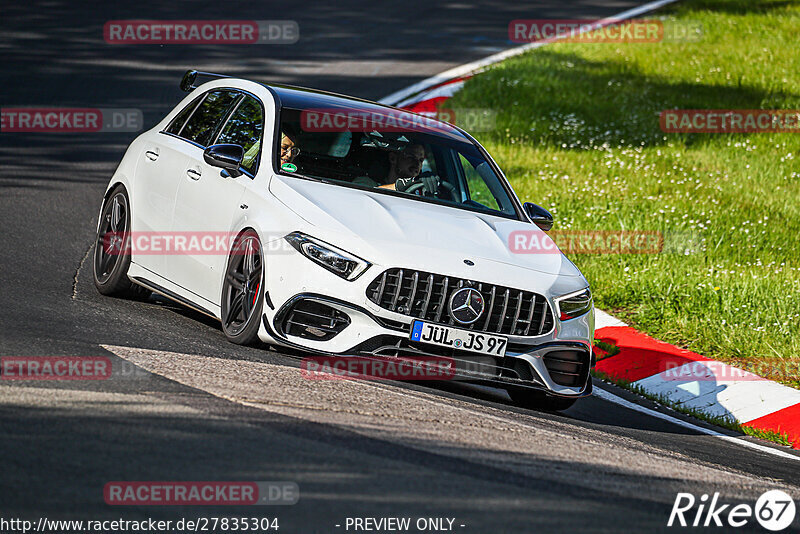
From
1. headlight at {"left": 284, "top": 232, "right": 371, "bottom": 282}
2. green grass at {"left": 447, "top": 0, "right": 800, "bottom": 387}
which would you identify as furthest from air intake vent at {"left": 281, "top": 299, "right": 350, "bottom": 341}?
green grass at {"left": 447, "top": 0, "right": 800, "bottom": 387}

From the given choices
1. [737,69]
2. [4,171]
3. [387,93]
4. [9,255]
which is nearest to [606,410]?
[9,255]

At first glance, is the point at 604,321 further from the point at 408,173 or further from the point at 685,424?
the point at 408,173

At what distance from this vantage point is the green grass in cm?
1038

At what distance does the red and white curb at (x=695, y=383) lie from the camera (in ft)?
28.1

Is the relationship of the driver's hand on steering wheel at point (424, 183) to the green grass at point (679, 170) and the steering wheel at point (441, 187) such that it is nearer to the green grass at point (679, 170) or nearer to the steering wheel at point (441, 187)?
the steering wheel at point (441, 187)

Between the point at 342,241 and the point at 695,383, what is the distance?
3825mm

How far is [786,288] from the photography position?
10.9 metres

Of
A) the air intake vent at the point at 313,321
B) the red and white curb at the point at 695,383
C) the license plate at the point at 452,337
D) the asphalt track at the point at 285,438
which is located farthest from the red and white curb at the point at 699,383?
the air intake vent at the point at 313,321

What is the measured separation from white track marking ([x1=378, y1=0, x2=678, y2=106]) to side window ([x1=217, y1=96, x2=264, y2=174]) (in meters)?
8.16

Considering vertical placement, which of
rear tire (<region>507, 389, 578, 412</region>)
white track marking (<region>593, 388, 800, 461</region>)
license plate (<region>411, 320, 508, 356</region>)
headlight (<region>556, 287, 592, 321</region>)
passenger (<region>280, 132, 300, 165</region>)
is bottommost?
white track marking (<region>593, 388, 800, 461</region>)

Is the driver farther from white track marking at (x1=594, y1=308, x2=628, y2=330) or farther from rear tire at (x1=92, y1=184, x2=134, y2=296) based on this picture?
white track marking at (x1=594, y1=308, x2=628, y2=330)

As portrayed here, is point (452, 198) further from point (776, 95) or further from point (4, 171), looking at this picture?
point (776, 95)

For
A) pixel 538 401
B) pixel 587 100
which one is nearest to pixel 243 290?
pixel 538 401

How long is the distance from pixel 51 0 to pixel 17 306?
16.9m
